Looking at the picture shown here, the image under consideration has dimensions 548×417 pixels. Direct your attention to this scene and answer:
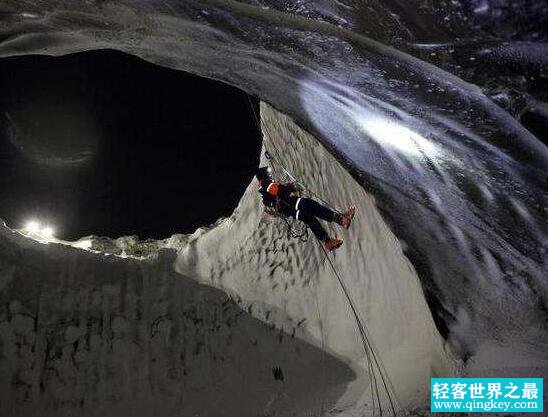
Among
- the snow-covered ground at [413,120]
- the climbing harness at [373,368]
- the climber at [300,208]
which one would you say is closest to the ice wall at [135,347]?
the snow-covered ground at [413,120]

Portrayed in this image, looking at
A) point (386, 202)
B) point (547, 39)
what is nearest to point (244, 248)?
point (386, 202)

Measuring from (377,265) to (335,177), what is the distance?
1181 millimetres

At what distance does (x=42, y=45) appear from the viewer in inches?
143

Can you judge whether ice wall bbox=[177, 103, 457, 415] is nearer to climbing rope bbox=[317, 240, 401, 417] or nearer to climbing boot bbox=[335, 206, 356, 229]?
climbing rope bbox=[317, 240, 401, 417]

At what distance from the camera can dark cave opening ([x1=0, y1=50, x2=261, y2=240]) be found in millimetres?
8320

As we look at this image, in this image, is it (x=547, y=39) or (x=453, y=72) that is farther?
(x=453, y=72)

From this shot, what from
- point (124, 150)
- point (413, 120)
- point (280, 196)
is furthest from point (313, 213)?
point (124, 150)

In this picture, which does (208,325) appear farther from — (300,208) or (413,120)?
(413,120)

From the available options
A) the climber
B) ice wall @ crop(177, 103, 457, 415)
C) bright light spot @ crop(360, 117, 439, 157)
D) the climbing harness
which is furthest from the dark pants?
bright light spot @ crop(360, 117, 439, 157)

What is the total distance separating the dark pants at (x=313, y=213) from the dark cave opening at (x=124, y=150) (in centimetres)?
443

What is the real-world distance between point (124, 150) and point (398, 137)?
7568 mm

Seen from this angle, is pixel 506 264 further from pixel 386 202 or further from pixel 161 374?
pixel 161 374

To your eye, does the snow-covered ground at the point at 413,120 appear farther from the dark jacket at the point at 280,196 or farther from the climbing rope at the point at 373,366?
the dark jacket at the point at 280,196

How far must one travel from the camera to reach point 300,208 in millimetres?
4879
